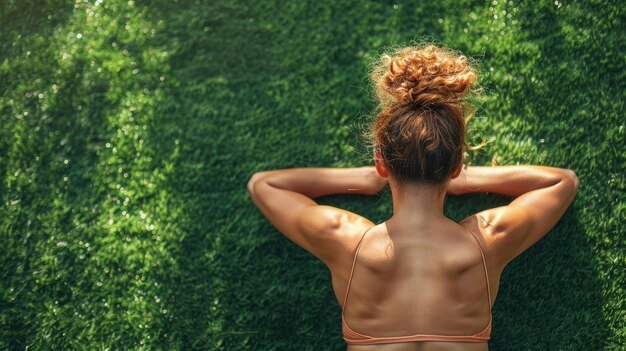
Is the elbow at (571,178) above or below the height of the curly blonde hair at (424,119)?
below

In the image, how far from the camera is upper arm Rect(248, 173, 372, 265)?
9.72 feet

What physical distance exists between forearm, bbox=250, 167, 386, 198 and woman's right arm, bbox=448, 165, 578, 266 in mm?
450

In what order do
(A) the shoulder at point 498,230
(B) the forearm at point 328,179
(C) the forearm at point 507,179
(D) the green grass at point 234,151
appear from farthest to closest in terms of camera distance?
1. (D) the green grass at point 234,151
2. (B) the forearm at point 328,179
3. (C) the forearm at point 507,179
4. (A) the shoulder at point 498,230

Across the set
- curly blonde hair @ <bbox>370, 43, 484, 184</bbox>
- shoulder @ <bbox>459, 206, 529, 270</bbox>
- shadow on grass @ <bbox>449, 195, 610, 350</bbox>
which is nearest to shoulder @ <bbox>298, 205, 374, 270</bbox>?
curly blonde hair @ <bbox>370, 43, 484, 184</bbox>

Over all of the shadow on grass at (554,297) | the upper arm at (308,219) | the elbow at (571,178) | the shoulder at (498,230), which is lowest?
the shadow on grass at (554,297)

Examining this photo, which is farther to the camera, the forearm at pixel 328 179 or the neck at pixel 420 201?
the forearm at pixel 328 179

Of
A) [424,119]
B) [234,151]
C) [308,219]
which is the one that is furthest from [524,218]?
[234,151]

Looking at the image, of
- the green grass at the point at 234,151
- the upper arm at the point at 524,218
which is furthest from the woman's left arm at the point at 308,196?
the upper arm at the point at 524,218

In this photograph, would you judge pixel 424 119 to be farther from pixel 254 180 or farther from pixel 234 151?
pixel 234 151

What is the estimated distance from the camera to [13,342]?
144 inches

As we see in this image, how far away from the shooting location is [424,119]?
8.68ft

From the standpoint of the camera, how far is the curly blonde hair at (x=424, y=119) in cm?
264

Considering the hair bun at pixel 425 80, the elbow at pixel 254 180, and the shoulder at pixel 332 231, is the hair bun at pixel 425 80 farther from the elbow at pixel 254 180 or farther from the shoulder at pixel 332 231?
the elbow at pixel 254 180

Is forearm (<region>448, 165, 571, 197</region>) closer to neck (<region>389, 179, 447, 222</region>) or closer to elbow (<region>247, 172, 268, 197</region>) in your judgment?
neck (<region>389, 179, 447, 222</region>)
